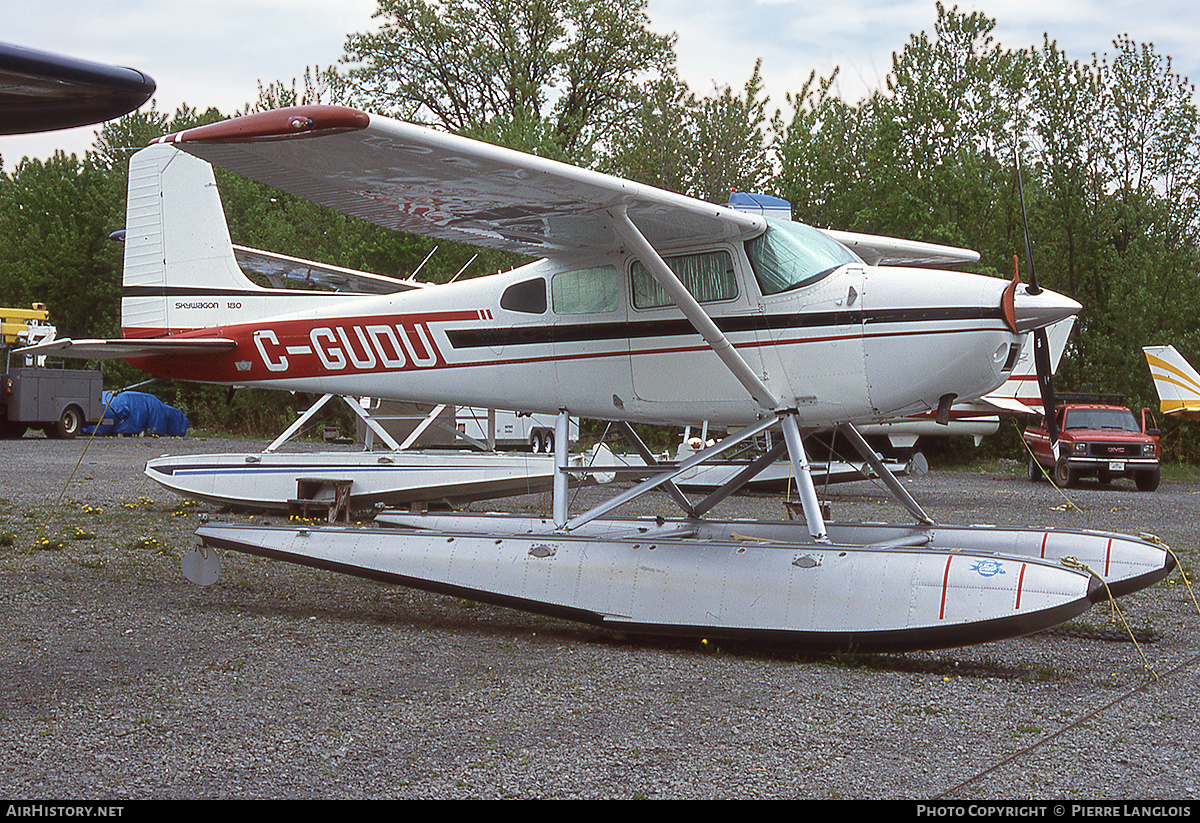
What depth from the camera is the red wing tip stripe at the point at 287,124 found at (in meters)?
5.06

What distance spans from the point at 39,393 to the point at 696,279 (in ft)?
88.6

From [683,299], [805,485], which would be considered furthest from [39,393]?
[805,485]

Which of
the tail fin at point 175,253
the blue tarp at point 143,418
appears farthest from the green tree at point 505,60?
the tail fin at point 175,253

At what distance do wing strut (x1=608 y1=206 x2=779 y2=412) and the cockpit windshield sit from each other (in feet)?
1.81

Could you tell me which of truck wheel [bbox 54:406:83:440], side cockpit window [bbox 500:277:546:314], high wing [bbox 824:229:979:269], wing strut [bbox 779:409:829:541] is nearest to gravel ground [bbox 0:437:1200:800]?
wing strut [bbox 779:409:829:541]

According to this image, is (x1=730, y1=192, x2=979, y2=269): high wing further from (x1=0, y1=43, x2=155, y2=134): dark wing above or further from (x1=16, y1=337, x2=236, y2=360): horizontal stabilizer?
(x1=0, y1=43, x2=155, y2=134): dark wing above

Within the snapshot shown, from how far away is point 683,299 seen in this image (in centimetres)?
637

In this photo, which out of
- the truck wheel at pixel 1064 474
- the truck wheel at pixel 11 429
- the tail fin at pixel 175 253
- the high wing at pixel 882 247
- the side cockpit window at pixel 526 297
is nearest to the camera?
the side cockpit window at pixel 526 297

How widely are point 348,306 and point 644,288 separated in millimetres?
2666

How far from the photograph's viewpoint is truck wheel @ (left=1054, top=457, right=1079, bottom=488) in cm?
1986

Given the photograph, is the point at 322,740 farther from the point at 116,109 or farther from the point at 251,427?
the point at 251,427

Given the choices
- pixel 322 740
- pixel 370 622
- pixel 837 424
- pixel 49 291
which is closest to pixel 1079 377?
pixel 837 424

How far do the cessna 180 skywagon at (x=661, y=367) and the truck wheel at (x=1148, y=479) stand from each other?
46.9ft

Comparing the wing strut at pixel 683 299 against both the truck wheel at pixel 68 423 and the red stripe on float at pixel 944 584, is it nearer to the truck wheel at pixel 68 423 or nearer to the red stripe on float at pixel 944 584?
the red stripe on float at pixel 944 584
